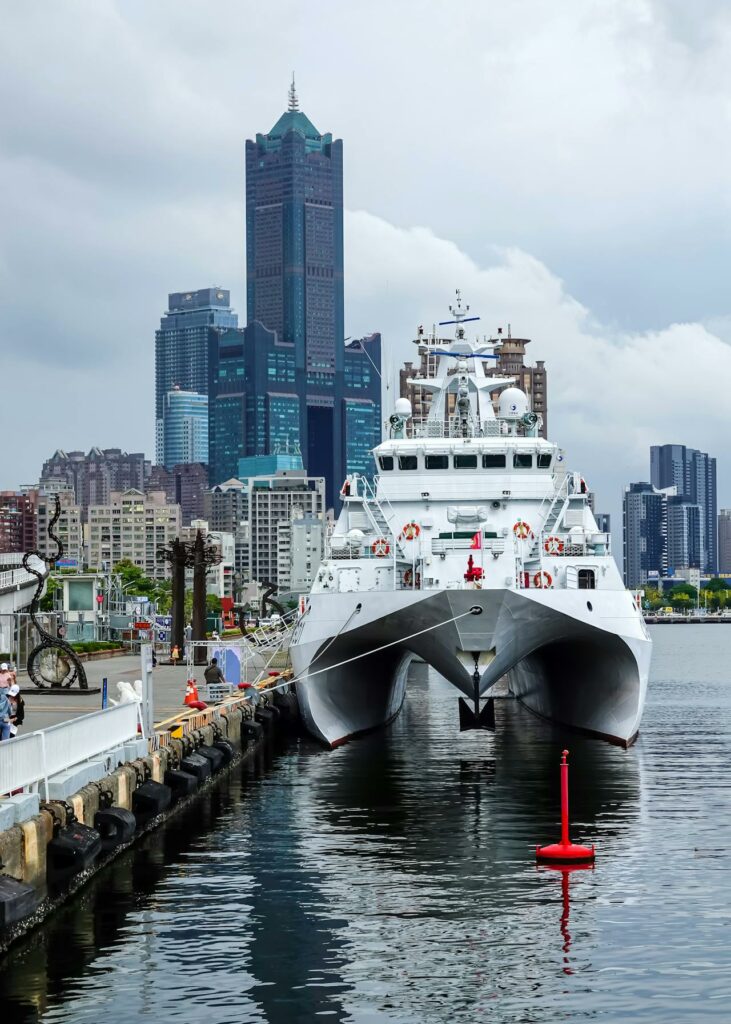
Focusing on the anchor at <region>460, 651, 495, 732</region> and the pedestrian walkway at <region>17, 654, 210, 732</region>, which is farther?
the anchor at <region>460, 651, 495, 732</region>

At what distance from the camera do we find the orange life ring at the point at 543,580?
38.6 metres

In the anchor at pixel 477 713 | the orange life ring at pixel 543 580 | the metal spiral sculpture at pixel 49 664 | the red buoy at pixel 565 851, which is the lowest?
the red buoy at pixel 565 851

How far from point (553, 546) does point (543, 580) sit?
196 centimetres

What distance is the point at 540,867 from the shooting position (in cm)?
2373

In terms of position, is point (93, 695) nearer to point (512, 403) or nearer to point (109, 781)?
point (512, 403)

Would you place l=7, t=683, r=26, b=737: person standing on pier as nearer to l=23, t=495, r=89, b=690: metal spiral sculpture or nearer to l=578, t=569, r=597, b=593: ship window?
l=23, t=495, r=89, b=690: metal spiral sculpture

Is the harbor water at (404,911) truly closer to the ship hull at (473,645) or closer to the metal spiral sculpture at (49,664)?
the ship hull at (473,645)

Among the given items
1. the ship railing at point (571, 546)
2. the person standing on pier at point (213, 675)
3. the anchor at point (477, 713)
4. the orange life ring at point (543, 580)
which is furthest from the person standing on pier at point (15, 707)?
the ship railing at point (571, 546)

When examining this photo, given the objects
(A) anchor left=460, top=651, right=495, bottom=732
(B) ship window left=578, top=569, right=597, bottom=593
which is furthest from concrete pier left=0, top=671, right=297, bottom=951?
(B) ship window left=578, top=569, right=597, bottom=593

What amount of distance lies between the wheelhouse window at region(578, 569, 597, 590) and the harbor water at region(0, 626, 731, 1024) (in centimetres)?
565

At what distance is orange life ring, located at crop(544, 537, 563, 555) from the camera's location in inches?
1583

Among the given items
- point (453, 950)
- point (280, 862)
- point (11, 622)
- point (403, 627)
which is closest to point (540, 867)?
point (280, 862)

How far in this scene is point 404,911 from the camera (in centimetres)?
2062

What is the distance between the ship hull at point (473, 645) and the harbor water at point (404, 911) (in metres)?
3.70
